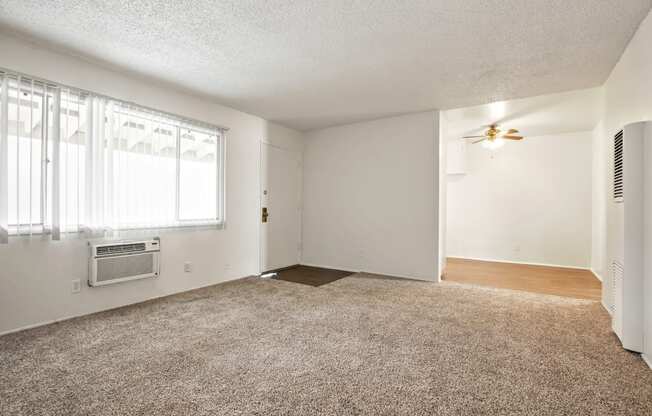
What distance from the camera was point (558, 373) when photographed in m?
2.01

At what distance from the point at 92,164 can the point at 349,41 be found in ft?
9.09

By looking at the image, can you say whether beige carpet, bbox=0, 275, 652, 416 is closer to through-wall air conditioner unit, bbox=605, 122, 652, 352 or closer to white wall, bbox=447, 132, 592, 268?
through-wall air conditioner unit, bbox=605, 122, 652, 352

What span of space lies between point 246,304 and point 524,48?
12.1ft

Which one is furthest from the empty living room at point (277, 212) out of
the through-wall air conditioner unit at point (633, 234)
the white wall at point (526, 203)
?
the white wall at point (526, 203)

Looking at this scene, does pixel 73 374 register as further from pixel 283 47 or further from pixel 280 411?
pixel 283 47

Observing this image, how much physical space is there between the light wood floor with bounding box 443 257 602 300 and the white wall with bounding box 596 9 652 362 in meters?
0.80

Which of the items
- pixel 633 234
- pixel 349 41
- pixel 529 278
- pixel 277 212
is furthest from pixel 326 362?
pixel 529 278

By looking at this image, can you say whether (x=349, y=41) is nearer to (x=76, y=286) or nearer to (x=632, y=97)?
(x=632, y=97)

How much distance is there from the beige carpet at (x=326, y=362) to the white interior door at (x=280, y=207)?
1.90 metres

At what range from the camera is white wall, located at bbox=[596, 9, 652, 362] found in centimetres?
223

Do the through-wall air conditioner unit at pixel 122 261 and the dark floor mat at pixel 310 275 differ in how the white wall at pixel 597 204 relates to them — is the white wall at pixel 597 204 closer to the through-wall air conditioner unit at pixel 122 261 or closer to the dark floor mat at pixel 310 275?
the dark floor mat at pixel 310 275

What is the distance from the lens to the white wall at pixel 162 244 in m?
2.67

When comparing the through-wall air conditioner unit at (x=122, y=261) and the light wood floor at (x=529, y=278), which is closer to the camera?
the through-wall air conditioner unit at (x=122, y=261)

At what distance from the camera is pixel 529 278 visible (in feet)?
16.0
